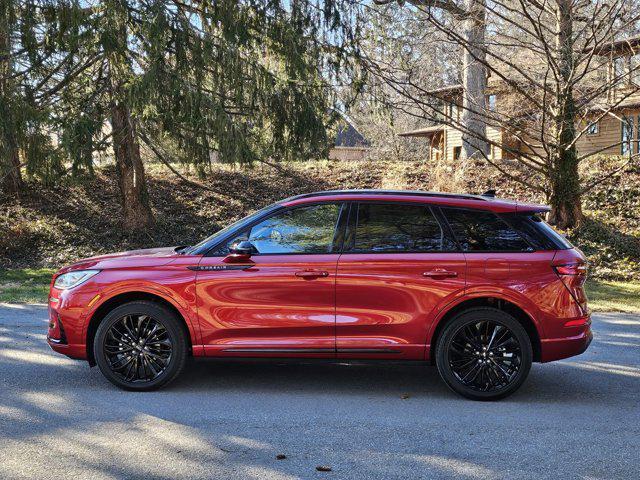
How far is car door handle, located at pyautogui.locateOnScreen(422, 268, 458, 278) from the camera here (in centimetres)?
560

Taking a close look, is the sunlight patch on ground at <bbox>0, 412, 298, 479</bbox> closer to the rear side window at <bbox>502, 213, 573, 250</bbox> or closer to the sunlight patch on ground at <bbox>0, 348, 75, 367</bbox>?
the sunlight patch on ground at <bbox>0, 348, 75, 367</bbox>

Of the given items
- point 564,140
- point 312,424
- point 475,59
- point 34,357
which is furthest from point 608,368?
point 564,140

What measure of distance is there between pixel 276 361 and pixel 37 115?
10792mm

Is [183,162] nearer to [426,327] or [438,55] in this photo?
[438,55]

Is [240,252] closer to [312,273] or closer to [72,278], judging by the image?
[312,273]

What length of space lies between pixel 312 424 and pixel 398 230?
1.82 metres

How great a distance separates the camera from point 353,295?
5641 millimetres

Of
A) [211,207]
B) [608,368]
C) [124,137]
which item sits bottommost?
[608,368]

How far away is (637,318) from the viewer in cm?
980

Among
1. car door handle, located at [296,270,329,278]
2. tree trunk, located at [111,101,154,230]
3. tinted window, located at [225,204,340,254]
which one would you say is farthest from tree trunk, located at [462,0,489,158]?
tree trunk, located at [111,101,154,230]

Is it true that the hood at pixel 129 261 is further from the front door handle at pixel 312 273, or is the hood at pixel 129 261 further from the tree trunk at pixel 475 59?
the tree trunk at pixel 475 59

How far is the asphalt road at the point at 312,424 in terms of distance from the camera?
13.8 ft

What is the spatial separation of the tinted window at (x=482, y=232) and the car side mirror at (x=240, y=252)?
1717 millimetres

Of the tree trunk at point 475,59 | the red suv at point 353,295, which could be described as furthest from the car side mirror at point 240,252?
the tree trunk at point 475,59
